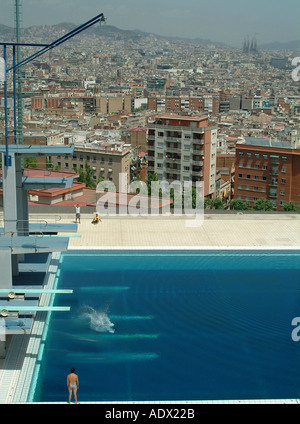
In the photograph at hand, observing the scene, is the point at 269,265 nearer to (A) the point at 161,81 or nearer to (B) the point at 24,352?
(B) the point at 24,352

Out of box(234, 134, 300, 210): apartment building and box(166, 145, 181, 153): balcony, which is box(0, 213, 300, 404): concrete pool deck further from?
box(166, 145, 181, 153): balcony

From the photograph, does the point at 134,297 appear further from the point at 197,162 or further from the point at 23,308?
the point at 197,162

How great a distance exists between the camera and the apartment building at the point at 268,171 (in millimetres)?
18734

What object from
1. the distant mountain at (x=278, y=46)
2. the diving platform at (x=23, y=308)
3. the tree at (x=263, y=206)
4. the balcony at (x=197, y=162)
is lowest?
the tree at (x=263, y=206)

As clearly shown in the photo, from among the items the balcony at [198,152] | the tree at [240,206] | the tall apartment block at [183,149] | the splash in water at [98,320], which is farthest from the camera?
the balcony at [198,152]

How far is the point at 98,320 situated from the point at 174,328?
792mm

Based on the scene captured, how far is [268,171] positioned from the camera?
19188mm

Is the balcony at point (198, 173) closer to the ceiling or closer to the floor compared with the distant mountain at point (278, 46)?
closer to the floor

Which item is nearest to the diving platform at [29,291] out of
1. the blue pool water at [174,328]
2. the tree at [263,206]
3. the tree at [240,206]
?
the blue pool water at [174,328]

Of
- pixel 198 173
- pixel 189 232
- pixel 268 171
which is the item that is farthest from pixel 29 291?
pixel 268 171

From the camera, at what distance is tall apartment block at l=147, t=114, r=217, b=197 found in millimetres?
18984

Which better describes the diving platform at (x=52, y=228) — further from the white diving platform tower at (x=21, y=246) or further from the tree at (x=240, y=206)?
the tree at (x=240, y=206)

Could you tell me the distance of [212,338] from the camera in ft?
18.7

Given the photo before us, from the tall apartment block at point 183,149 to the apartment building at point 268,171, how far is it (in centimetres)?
102
